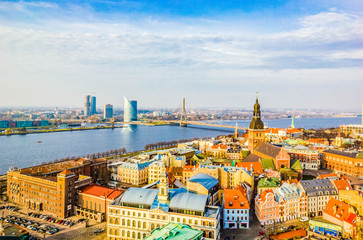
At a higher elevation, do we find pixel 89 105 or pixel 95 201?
pixel 89 105

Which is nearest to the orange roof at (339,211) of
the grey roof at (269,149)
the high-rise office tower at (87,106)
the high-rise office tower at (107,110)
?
the grey roof at (269,149)

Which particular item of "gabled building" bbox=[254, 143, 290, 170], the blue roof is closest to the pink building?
the blue roof

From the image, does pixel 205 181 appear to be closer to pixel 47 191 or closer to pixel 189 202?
pixel 189 202

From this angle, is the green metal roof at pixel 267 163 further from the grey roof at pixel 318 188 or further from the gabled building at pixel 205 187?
the gabled building at pixel 205 187

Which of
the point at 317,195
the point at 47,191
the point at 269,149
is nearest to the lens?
the point at 317,195

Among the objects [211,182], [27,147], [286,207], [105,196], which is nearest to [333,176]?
[286,207]

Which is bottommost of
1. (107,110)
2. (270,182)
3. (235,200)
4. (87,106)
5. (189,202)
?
(235,200)

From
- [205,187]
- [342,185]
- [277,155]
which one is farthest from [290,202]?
[277,155]
